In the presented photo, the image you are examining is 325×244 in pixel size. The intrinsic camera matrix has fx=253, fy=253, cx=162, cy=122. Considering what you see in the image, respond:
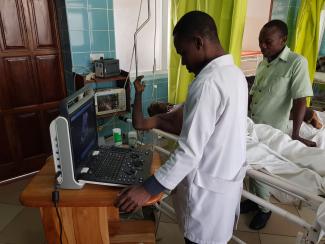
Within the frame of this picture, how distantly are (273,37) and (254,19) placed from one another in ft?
7.79

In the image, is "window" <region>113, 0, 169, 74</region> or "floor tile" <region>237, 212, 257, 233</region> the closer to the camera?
"floor tile" <region>237, 212, 257, 233</region>

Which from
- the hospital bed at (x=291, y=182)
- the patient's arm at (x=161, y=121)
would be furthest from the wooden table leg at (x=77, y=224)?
the hospital bed at (x=291, y=182)

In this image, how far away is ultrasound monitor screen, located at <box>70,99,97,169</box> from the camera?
958 millimetres

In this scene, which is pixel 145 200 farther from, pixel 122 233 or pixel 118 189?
pixel 122 233

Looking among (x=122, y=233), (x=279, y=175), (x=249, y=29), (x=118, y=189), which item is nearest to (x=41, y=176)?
(x=118, y=189)

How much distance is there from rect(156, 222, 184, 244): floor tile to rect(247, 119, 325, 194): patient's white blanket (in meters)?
0.91

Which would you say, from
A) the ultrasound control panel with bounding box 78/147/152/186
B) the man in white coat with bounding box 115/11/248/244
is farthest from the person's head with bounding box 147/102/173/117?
the man in white coat with bounding box 115/11/248/244

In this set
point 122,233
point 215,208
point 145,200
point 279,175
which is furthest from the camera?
point 122,233

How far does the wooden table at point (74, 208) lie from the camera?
3.11ft

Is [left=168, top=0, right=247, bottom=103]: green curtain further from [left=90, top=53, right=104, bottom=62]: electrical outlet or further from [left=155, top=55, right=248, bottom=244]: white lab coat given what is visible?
[left=155, top=55, right=248, bottom=244]: white lab coat

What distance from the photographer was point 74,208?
1004mm

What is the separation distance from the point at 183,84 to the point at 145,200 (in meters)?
1.87

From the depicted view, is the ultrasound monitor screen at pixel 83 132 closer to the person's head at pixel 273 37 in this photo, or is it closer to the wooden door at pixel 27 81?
the person's head at pixel 273 37

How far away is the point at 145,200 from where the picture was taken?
0.91 meters
